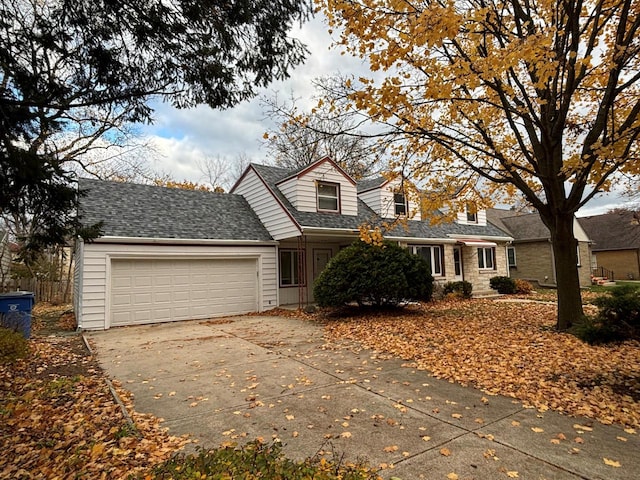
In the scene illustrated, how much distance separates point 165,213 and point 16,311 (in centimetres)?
562

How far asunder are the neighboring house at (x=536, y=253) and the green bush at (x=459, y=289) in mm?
7672

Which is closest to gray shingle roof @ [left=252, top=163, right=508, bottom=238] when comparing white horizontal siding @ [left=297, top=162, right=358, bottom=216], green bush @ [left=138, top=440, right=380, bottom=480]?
white horizontal siding @ [left=297, top=162, right=358, bottom=216]

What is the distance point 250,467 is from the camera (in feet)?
9.32

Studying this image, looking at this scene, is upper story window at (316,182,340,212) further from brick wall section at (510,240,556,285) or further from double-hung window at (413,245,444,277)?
brick wall section at (510,240,556,285)

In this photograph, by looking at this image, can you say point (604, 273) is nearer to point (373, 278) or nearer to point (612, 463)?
point (373, 278)

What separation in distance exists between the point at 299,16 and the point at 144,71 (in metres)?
2.00

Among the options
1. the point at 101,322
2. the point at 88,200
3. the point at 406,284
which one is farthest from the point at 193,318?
the point at 406,284

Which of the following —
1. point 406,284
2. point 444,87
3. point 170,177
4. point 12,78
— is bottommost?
point 406,284

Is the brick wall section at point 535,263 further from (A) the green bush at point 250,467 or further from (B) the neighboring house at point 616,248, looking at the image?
(A) the green bush at point 250,467

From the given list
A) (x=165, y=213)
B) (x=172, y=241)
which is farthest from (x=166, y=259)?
(x=165, y=213)

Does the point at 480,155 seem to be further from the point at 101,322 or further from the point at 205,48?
the point at 101,322

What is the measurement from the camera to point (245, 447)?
11.1ft

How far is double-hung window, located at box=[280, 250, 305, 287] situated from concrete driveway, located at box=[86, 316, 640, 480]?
7.96m

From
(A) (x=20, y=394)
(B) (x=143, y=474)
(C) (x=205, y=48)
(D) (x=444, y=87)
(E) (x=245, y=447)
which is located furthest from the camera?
(D) (x=444, y=87)
